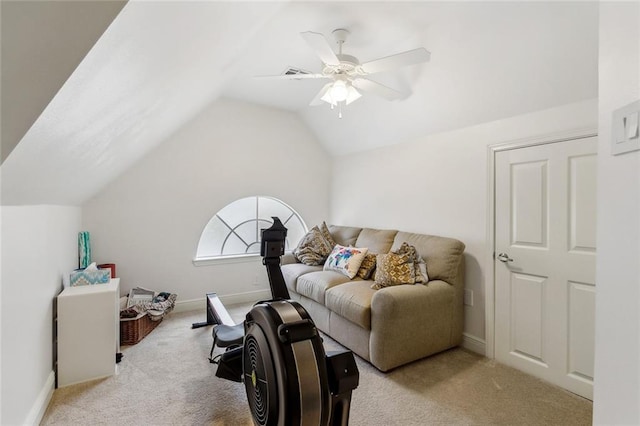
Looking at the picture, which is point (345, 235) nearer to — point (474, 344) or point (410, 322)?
point (410, 322)

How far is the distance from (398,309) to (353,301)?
1.26 ft

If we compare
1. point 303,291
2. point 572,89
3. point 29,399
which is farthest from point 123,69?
point 572,89

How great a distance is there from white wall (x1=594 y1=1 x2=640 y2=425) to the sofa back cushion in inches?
71.9

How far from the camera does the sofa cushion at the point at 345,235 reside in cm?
382

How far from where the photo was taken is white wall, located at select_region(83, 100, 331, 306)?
337 cm

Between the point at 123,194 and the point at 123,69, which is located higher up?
the point at 123,69

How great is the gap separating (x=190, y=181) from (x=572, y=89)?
12.6 ft

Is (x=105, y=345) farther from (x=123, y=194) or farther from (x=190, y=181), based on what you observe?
(x=190, y=181)

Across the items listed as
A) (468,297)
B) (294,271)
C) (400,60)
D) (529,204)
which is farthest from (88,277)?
(529,204)

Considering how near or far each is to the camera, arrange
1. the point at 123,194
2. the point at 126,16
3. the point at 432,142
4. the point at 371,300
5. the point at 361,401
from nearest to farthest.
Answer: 1. the point at 126,16
2. the point at 361,401
3. the point at 371,300
4. the point at 432,142
5. the point at 123,194

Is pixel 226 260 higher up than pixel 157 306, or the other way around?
pixel 226 260

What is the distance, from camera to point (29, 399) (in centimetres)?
163

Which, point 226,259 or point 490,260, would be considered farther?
point 226,259

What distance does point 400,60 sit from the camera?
6.29ft
